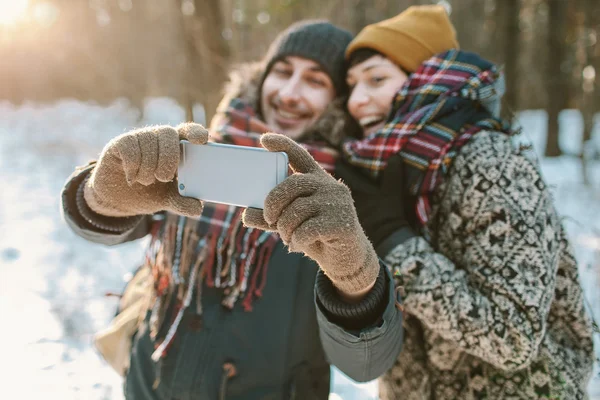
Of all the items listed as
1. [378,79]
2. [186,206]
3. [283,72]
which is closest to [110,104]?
[283,72]

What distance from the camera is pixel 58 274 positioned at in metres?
3.72

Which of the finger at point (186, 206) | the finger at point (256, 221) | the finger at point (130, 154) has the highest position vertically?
the finger at point (130, 154)

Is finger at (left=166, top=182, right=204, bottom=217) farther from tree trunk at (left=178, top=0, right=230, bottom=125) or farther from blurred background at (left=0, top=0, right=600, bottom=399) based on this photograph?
tree trunk at (left=178, top=0, right=230, bottom=125)

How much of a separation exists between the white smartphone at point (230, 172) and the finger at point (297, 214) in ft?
0.30

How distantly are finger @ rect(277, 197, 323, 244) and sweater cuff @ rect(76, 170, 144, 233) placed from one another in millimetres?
731

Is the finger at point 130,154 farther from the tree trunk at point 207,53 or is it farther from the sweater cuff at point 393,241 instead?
the tree trunk at point 207,53

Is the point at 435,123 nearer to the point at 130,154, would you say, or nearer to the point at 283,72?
the point at 283,72

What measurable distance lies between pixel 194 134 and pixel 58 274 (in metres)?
3.51

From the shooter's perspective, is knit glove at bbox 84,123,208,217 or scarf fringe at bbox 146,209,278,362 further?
scarf fringe at bbox 146,209,278,362

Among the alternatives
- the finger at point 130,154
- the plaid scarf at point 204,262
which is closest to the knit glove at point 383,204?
the plaid scarf at point 204,262

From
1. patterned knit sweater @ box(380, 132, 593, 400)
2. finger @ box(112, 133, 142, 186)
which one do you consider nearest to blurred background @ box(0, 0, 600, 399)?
patterned knit sweater @ box(380, 132, 593, 400)

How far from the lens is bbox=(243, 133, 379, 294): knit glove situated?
838 millimetres

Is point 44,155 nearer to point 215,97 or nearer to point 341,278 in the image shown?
point 215,97

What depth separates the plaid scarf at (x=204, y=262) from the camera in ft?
4.67
